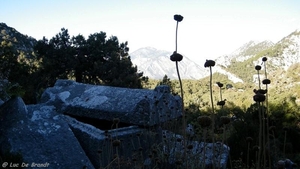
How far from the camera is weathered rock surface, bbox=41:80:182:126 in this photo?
4.88 metres

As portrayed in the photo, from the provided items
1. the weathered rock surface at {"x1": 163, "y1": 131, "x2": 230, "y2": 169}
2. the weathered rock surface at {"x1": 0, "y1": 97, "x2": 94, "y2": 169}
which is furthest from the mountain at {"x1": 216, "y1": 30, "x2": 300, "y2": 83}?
the weathered rock surface at {"x1": 0, "y1": 97, "x2": 94, "y2": 169}

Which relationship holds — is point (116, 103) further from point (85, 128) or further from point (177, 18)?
point (177, 18)

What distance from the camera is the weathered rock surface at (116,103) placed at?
4875 mm

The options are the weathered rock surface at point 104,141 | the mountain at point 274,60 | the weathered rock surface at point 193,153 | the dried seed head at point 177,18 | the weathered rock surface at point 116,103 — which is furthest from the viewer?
the mountain at point 274,60

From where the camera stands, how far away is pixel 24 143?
3.35 meters

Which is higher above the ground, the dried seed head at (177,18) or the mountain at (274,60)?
the mountain at (274,60)

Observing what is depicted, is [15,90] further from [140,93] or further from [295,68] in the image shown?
[295,68]

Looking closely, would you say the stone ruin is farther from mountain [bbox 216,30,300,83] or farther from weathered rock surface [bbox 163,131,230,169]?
mountain [bbox 216,30,300,83]

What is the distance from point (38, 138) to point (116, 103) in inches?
74.6

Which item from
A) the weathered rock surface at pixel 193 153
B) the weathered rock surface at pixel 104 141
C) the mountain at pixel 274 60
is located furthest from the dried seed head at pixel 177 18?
the mountain at pixel 274 60

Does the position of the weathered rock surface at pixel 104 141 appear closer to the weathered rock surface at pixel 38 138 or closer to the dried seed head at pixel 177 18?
the weathered rock surface at pixel 38 138

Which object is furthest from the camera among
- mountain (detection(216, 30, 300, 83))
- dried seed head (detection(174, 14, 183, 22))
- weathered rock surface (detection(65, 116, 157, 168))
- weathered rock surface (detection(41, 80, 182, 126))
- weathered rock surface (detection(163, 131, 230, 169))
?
mountain (detection(216, 30, 300, 83))

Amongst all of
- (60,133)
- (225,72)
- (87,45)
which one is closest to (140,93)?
(60,133)

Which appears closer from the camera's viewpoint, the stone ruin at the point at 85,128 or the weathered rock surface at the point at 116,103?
the stone ruin at the point at 85,128
